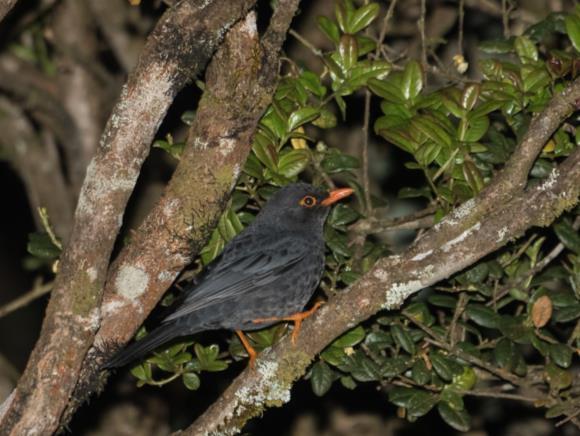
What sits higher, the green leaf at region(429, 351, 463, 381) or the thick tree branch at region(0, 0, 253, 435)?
the thick tree branch at region(0, 0, 253, 435)

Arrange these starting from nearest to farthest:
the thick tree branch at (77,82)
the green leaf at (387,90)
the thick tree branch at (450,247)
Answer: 1. the thick tree branch at (450,247)
2. the green leaf at (387,90)
3. the thick tree branch at (77,82)

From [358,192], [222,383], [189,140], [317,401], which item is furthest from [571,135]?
[222,383]

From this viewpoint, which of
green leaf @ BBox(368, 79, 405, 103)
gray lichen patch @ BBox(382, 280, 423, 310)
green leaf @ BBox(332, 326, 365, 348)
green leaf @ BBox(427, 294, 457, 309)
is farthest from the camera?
green leaf @ BBox(368, 79, 405, 103)

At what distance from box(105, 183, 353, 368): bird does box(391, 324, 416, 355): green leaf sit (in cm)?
58

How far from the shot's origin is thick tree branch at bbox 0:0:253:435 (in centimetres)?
533

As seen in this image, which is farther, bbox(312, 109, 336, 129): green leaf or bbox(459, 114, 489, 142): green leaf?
bbox(312, 109, 336, 129): green leaf

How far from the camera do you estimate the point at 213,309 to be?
658cm

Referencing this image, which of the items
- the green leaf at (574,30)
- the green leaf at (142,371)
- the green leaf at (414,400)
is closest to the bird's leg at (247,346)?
the green leaf at (142,371)

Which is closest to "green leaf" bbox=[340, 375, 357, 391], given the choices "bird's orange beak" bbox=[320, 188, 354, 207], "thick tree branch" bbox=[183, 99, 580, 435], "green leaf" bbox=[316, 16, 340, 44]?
"thick tree branch" bbox=[183, 99, 580, 435]

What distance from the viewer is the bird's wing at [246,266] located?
256 inches

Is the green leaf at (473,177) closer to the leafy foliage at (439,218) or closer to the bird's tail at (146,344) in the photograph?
the leafy foliage at (439,218)

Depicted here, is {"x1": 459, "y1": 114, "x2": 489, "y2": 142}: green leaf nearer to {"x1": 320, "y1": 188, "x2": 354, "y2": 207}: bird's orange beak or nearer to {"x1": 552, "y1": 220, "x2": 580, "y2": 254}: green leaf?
{"x1": 552, "y1": 220, "x2": 580, "y2": 254}: green leaf

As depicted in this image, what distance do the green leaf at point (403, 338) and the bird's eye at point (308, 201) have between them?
64.4 inches

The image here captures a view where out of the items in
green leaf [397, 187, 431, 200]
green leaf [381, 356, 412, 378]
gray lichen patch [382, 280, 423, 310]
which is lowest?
green leaf [381, 356, 412, 378]
